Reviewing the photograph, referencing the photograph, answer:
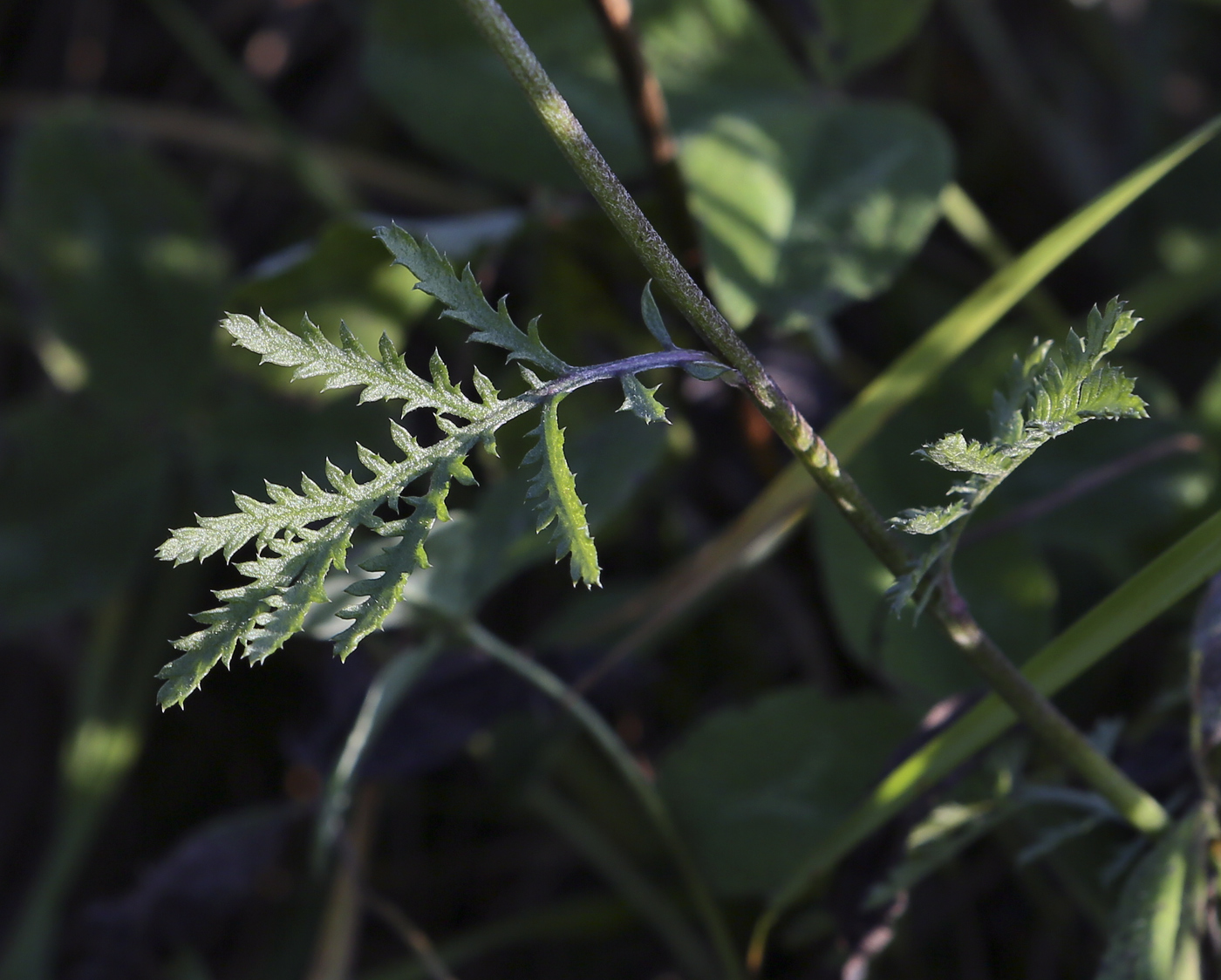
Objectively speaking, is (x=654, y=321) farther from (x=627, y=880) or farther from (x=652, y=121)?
(x=627, y=880)

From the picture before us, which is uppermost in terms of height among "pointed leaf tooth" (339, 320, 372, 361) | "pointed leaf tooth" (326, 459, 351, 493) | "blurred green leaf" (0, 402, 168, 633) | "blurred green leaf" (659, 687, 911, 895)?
"blurred green leaf" (0, 402, 168, 633)

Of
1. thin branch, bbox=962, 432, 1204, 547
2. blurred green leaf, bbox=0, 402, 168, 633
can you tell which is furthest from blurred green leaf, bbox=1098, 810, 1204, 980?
blurred green leaf, bbox=0, 402, 168, 633

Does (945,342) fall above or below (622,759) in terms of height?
above

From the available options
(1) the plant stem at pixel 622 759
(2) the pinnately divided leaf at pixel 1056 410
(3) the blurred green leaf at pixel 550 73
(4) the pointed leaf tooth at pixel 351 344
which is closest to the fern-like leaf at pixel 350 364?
(4) the pointed leaf tooth at pixel 351 344

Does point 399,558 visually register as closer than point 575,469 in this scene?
Yes

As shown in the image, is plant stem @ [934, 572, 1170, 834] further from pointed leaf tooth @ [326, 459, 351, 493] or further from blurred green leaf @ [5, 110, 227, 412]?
blurred green leaf @ [5, 110, 227, 412]

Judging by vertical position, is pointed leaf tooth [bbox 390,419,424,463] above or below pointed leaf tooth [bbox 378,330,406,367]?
below

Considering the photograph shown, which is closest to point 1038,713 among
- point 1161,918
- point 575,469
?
point 1161,918

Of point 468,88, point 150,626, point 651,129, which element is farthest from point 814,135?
point 150,626
